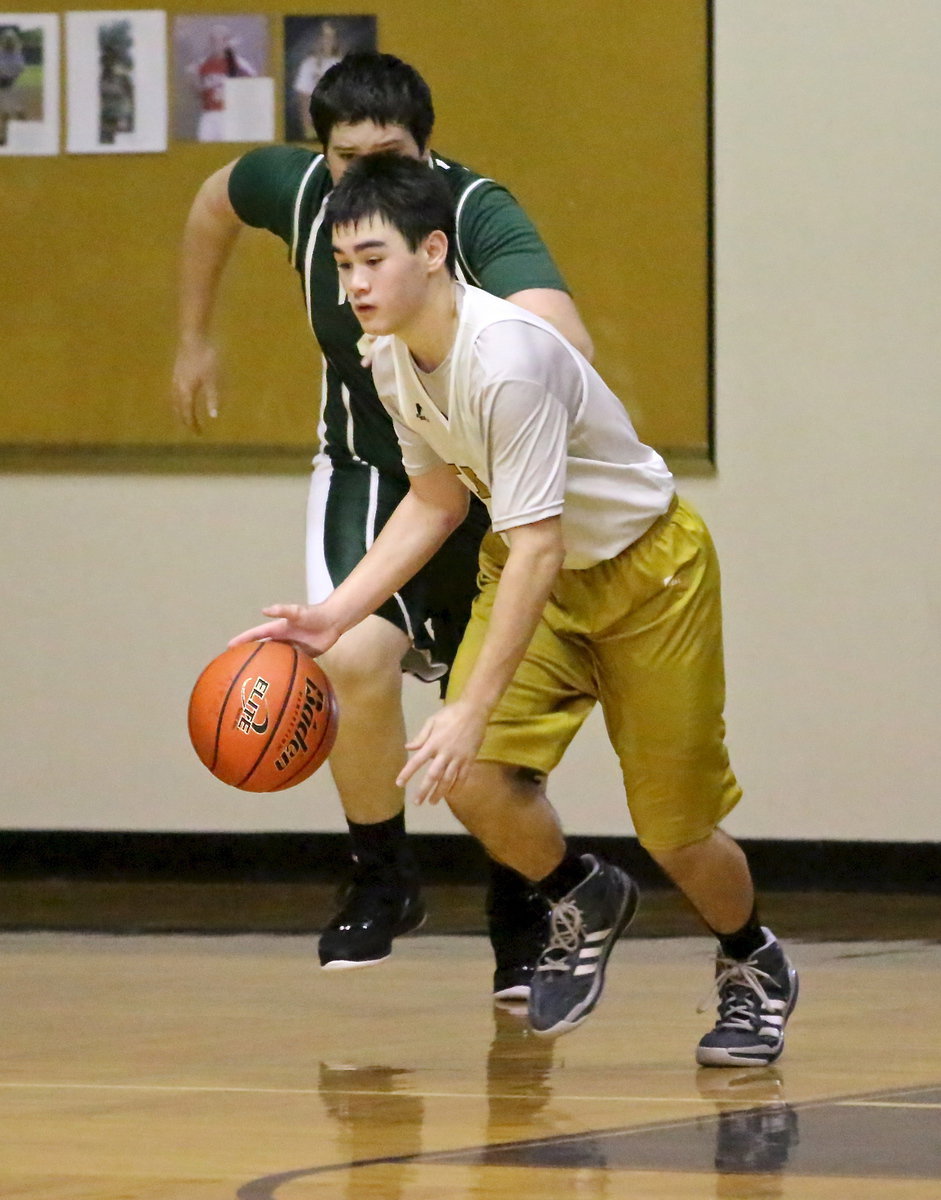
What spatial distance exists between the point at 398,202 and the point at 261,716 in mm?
725

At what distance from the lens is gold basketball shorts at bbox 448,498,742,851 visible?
114 inches

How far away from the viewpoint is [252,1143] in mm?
2465

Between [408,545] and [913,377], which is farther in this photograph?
[913,377]

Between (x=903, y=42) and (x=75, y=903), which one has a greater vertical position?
(x=903, y=42)

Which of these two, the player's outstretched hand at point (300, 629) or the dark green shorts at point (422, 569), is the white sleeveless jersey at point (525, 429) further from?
Result: the dark green shorts at point (422, 569)

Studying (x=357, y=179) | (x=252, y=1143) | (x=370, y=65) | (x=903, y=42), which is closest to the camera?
(x=252, y=1143)

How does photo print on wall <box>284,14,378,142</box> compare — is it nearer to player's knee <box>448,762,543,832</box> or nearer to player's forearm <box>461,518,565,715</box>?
player's knee <box>448,762,543,832</box>

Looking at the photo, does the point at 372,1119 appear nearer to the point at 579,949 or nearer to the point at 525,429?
the point at 579,949

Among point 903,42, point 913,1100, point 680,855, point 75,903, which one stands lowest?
point 75,903

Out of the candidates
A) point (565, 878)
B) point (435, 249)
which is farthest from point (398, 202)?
point (565, 878)

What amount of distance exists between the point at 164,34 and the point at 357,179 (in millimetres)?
2921

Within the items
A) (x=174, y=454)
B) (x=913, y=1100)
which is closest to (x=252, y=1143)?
(x=913, y=1100)

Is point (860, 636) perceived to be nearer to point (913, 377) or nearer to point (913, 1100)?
point (913, 377)

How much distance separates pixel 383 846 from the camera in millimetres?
3494
